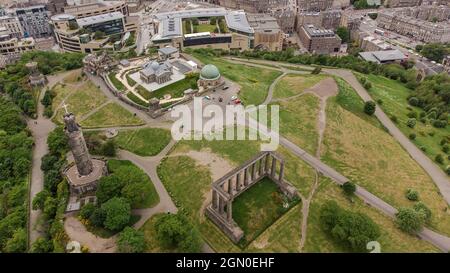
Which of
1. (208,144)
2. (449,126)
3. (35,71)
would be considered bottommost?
(449,126)

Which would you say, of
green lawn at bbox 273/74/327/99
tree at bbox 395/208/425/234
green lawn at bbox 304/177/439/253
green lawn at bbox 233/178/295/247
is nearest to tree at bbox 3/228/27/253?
green lawn at bbox 233/178/295/247

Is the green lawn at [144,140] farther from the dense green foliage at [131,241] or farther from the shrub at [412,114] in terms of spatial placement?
the shrub at [412,114]

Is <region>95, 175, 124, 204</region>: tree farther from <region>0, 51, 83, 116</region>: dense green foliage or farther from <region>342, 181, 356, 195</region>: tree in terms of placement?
<region>0, 51, 83, 116</region>: dense green foliage

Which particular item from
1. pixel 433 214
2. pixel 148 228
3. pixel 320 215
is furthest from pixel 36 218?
pixel 433 214

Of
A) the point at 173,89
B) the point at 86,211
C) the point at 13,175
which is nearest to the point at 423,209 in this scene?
the point at 86,211

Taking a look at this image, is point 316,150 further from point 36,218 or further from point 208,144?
point 36,218
